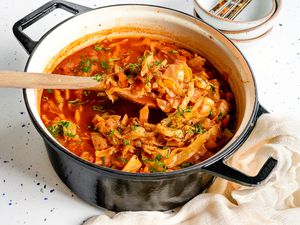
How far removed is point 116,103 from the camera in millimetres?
2191

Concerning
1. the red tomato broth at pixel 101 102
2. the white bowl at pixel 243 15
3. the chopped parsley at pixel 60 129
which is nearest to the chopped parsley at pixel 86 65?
the red tomato broth at pixel 101 102

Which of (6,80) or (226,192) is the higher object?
(6,80)

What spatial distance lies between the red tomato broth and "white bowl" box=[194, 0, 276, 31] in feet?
0.77

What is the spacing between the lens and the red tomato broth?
2.01 metres

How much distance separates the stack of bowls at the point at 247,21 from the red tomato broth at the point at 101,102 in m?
0.24

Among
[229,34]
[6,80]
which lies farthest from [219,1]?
[6,80]

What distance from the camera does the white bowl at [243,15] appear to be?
2508 mm

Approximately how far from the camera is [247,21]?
255cm

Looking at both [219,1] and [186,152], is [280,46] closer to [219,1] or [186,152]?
[219,1]

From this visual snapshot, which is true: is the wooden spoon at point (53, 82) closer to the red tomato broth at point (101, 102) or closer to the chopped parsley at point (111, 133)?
the red tomato broth at point (101, 102)

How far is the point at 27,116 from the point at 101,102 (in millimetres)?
379

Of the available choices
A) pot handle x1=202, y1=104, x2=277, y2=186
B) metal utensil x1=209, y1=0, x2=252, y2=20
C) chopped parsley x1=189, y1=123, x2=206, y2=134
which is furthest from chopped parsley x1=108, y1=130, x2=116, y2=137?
metal utensil x1=209, y1=0, x2=252, y2=20

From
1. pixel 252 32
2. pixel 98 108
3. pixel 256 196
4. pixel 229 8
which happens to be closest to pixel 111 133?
pixel 98 108

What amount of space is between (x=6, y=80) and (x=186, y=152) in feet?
2.31
